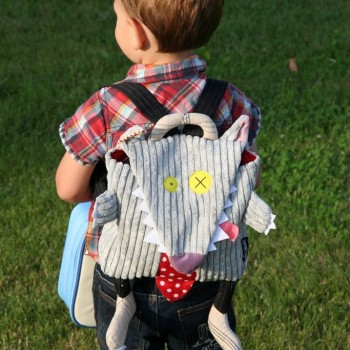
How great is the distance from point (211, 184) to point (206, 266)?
0.26 meters

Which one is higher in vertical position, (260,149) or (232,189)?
(232,189)

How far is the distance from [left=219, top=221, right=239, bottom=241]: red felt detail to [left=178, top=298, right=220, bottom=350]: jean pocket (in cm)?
38

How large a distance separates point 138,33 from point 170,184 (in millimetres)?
437

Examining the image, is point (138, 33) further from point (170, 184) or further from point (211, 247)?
point (211, 247)

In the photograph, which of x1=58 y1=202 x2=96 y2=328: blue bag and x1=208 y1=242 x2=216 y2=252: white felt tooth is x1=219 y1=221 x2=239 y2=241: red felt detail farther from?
x1=58 y1=202 x2=96 y2=328: blue bag

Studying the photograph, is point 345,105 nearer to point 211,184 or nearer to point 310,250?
point 310,250

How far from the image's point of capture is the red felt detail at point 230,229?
Result: 2199 mm

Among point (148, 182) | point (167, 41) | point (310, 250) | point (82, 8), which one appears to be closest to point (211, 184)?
point (148, 182)

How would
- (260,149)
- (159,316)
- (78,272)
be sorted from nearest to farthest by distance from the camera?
1. (159,316)
2. (78,272)
3. (260,149)

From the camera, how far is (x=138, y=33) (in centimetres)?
221

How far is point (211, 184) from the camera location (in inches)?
86.0

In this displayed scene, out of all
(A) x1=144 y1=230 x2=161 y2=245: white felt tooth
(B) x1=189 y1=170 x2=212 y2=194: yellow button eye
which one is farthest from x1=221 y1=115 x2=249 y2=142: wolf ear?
(A) x1=144 y1=230 x2=161 y2=245: white felt tooth

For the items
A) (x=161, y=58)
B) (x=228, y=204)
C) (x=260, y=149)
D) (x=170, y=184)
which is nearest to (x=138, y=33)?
(x=161, y=58)

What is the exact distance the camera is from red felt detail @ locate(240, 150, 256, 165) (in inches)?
88.4
